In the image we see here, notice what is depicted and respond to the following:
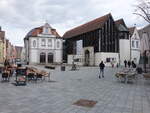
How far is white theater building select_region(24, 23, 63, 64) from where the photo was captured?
52.6 m

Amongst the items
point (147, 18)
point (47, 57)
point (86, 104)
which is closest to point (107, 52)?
point (47, 57)

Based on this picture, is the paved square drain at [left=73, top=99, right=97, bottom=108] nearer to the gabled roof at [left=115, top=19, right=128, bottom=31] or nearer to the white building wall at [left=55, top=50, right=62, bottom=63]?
the gabled roof at [left=115, top=19, right=128, bottom=31]

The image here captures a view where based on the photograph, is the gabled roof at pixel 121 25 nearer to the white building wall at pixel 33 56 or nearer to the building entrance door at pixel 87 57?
the building entrance door at pixel 87 57

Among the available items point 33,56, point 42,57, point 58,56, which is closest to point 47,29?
point 42,57

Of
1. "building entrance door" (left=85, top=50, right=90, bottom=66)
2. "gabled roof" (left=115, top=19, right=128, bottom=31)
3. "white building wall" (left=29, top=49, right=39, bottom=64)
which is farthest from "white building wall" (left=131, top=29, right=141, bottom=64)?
"white building wall" (left=29, top=49, right=39, bottom=64)

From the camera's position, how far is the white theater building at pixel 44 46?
52625mm

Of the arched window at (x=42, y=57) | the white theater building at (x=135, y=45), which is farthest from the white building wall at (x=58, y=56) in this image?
the white theater building at (x=135, y=45)

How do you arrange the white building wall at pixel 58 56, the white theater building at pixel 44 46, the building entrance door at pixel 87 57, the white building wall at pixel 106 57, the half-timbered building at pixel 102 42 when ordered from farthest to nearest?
the white building wall at pixel 58 56 → the white theater building at pixel 44 46 → the building entrance door at pixel 87 57 → the half-timbered building at pixel 102 42 → the white building wall at pixel 106 57

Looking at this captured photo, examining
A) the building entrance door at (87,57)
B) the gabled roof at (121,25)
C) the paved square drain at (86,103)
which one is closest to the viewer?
the paved square drain at (86,103)

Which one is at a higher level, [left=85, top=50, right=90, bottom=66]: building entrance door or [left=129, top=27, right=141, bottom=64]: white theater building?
[left=129, top=27, right=141, bottom=64]: white theater building

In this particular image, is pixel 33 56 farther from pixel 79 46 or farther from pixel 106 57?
pixel 106 57

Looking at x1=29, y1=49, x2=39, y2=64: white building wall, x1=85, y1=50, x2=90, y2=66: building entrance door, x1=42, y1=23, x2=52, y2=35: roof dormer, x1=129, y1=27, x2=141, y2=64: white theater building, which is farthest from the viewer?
x1=42, y1=23, x2=52, y2=35: roof dormer

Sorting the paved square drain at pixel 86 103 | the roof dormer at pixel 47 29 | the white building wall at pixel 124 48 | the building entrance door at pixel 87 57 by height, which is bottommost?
the paved square drain at pixel 86 103

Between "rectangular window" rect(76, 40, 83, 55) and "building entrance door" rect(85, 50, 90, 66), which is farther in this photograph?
"rectangular window" rect(76, 40, 83, 55)
